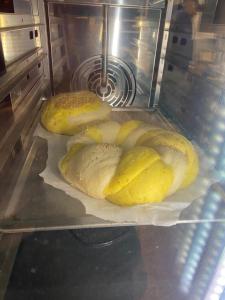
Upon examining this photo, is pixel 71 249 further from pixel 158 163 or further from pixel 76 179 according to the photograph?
pixel 158 163

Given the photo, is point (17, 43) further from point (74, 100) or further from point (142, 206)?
point (142, 206)

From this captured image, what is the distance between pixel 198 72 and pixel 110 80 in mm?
447

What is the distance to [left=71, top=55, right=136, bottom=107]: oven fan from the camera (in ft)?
3.99

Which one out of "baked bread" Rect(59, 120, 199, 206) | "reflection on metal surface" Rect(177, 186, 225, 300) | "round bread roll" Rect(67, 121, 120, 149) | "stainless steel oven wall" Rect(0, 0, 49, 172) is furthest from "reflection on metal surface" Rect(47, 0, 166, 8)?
"reflection on metal surface" Rect(177, 186, 225, 300)

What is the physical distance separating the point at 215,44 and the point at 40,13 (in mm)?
747

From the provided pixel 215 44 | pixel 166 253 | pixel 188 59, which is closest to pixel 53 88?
pixel 188 59

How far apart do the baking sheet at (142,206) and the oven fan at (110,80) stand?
57 centimetres

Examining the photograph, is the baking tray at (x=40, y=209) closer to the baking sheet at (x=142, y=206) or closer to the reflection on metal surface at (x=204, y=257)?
the baking sheet at (x=142, y=206)

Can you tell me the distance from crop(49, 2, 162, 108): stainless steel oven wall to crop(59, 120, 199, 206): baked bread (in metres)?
0.58

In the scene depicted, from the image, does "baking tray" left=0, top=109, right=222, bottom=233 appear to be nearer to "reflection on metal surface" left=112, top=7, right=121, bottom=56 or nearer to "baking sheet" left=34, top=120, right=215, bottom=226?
"baking sheet" left=34, top=120, right=215, bottom=226

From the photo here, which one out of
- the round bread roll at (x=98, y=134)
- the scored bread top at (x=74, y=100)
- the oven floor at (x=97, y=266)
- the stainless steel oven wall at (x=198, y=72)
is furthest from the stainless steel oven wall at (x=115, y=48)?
the oven floor at (x=97, y=266)

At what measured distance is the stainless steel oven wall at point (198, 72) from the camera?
84cm

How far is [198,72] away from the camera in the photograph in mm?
959

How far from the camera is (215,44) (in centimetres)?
85
